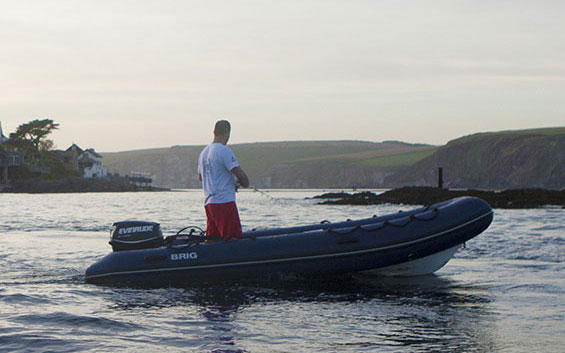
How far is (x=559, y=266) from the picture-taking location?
9898 mm

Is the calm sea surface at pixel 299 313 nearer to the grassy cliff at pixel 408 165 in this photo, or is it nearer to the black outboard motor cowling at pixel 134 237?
the black outboard motor cowling at pixel 134 237

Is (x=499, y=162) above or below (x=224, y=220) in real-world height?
above

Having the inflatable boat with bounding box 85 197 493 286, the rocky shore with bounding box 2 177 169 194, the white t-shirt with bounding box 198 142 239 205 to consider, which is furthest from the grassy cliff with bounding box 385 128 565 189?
the white t-shirt with bounding box 198 142 239 205

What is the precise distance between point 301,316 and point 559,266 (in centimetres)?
532

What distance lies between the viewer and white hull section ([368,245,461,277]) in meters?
8.99

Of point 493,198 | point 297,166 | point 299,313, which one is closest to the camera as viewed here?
point 299,313

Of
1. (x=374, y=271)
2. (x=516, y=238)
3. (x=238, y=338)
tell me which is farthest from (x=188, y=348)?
(x=516, y=238)

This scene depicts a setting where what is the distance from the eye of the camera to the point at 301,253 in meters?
8.27

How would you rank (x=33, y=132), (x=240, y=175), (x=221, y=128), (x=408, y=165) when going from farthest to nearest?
(x=408, y=165) → (x=33, y=132) → (x=221, y=128) → (x=240, y=175)

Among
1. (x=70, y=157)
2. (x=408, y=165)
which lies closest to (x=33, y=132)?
(x=70, y=157)

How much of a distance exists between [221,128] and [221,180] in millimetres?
644

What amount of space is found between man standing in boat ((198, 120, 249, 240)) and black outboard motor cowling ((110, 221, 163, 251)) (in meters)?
→ 0.96

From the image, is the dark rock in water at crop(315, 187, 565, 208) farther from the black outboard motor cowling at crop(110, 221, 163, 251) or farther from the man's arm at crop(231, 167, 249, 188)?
the man's arm at crop(231, 167, 249, 188)

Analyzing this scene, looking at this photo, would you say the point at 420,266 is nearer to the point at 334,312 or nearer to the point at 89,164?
the point at 334,312
